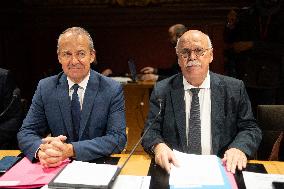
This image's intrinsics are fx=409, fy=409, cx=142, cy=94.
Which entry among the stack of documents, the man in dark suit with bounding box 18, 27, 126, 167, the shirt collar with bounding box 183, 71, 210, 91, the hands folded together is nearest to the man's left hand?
the hands folded together

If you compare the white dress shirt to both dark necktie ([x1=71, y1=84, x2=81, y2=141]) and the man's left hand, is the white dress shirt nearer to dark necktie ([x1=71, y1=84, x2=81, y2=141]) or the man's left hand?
the man's left hand

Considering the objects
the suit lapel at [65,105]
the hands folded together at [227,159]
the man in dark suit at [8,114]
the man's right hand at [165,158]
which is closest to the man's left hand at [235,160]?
the hands folded together at [227,159]

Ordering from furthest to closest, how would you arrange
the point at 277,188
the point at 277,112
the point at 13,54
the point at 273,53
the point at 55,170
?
1. the point at 13,54
2. the point at 273,53
3. the point at 277,112
4. the point at 55,170
5. the point at 277,188

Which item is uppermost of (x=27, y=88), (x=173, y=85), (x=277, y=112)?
(x=173, y=85)

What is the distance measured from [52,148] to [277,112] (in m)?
1.40

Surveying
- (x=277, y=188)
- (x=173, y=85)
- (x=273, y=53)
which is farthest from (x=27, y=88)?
(x=277, y=188)

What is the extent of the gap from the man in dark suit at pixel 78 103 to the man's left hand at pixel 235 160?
0.61m

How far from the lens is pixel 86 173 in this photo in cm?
175

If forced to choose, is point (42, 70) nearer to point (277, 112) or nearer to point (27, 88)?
point (27, 88)

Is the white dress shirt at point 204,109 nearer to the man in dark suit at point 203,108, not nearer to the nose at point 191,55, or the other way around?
the man in dark suit at point 203,108

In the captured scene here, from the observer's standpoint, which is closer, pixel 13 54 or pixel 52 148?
pixel 52 148

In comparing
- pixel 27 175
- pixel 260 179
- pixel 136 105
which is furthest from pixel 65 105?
pixel 136 105

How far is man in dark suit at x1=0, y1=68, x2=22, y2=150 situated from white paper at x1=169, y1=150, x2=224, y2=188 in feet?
4.70

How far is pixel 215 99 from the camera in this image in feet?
7.59
